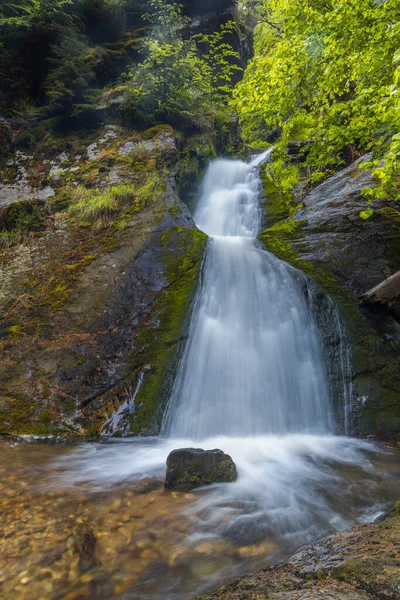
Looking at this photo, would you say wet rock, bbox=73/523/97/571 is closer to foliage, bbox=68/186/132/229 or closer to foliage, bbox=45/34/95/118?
foliage, bbox=68/186/132/229

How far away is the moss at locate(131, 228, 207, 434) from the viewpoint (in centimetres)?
514

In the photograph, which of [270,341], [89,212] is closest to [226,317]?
[270,341]

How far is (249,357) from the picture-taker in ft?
19.5

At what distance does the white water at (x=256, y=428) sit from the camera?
3.19 m

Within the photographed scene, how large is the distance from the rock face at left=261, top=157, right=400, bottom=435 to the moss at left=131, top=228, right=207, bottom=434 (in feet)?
6.44

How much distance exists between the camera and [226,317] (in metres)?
6.44

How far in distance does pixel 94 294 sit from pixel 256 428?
3626mm

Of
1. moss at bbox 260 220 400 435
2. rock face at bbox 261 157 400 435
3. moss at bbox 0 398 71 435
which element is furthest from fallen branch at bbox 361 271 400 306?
moss at bbox 0 398 71 435

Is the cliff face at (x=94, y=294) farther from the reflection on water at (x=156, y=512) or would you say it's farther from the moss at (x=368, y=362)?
the moss at (x=368, y=362)

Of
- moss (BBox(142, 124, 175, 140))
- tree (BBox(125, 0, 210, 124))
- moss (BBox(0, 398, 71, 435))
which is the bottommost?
moss (BBox(0, 398, 71, 435))

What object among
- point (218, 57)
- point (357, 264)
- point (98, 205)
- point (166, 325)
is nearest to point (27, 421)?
point (166, 325)

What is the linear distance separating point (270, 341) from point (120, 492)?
3.59m

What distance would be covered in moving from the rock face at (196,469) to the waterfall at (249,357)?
124cm

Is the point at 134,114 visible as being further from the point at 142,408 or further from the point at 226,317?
the point at 142,408
